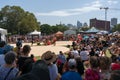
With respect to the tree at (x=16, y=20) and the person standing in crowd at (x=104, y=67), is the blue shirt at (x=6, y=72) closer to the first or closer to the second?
the person standing in crowd at (x=104, y=67)

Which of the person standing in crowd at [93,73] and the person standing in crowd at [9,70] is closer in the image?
the person standing in crowd at [9,70]

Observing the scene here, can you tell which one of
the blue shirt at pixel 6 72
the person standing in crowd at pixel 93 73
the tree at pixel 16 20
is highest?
the blue shirt at pixel 6 72

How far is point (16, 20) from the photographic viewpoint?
4545 inches

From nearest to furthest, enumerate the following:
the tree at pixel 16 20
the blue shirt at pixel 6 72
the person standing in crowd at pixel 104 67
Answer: the blue shirt at pixel 6 72, the person standing in crowd at pixel 104 67, the tree at pixel 16 20

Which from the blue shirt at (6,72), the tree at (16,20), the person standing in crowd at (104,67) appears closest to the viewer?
the blue shirt at (6,72)

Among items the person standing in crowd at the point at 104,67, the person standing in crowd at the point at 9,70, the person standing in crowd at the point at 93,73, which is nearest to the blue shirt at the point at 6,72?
the person standing in crowd at the point at 9,70

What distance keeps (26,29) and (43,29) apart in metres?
33.1

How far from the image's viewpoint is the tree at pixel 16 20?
11406 cm

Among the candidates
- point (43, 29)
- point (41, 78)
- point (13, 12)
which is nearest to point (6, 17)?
point (13, 12)

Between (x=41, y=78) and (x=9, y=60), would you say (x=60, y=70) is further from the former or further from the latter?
(x=41, y=78)

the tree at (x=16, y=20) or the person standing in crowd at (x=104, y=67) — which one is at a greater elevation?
the person standing in crowd at (x=104, y=67)

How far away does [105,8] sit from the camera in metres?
111

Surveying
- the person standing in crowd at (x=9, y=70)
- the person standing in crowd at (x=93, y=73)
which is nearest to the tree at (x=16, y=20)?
the person standing in crowd at (x=93, y=73)

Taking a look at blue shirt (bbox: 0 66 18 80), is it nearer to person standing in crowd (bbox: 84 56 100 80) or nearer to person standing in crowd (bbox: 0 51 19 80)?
person standing in crowd (bbox: 0 51 19 80)
